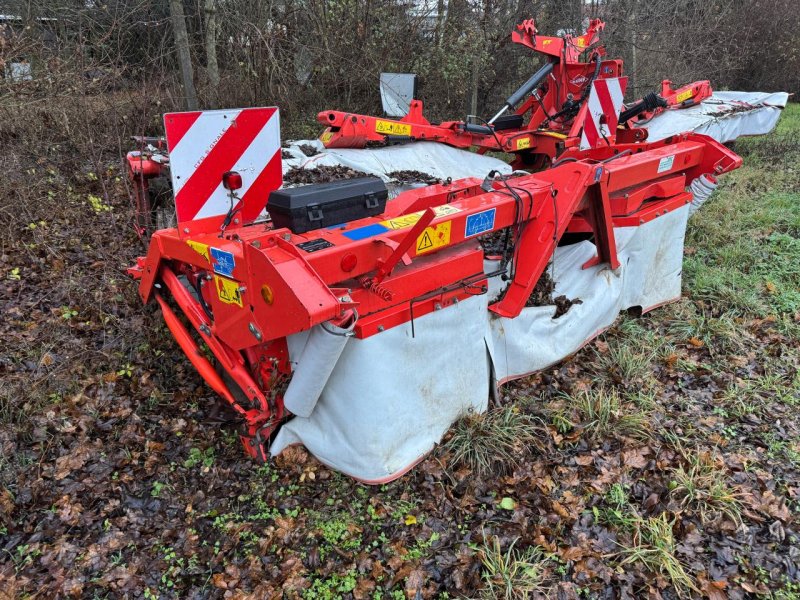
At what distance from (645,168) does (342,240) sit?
95.1 inches

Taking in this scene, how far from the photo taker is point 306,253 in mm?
2176

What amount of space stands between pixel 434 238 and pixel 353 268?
1.45 feet

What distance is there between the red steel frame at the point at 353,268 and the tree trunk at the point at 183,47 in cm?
446

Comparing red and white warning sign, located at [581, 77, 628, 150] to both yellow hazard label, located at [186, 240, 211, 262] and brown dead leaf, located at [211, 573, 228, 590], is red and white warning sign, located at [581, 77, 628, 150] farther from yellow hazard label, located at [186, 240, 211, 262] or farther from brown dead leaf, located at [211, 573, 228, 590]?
brown dead leaf, located at [211, 573, 228, 590]

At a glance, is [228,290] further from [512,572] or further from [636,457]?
[636,457]

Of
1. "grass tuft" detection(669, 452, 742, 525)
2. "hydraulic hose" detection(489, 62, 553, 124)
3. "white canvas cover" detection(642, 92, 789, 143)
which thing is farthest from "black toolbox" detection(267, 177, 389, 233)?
"white canvas cover" detection(642, 92, 789, 143)

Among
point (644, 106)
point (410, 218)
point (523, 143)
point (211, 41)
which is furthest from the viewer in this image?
point (211, 41)

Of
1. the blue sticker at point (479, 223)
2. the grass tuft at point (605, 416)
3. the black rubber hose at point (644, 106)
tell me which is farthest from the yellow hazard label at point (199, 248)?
the black rubber hose at point (644, 106)

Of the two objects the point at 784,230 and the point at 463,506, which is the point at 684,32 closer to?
the point at 784,230

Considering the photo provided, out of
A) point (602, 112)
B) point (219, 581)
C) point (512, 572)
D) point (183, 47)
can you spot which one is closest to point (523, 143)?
point (602, 112)

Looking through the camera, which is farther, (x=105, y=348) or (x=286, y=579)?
(x=105, y=348)

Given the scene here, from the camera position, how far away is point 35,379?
3117mm

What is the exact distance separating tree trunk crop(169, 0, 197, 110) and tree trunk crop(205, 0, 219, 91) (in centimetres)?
39

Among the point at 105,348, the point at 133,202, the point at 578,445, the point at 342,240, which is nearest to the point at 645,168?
the point at 578,445
